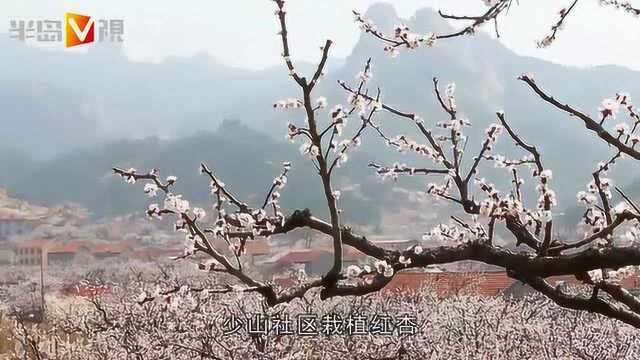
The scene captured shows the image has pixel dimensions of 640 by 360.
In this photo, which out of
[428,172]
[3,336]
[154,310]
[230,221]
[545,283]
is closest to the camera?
[230,221]

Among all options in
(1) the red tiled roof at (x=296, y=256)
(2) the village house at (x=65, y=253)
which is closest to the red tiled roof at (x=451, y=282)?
(1) the red tiled roof at (x=296, y=256)

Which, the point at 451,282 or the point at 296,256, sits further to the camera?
the point at 296,256

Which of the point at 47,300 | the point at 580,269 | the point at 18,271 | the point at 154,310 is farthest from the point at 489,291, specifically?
the point at 580,269

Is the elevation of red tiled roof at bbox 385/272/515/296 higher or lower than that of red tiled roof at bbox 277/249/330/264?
lower

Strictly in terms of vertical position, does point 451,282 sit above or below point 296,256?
below

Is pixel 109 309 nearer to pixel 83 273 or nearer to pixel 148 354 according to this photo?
pixel 148 354

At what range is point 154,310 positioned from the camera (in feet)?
32.1

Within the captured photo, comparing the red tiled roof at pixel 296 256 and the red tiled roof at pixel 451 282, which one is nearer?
A: the red tiled roof at pixel 451 282

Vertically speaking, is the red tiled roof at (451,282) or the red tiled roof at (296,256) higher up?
the red tiled roof at (296,256)

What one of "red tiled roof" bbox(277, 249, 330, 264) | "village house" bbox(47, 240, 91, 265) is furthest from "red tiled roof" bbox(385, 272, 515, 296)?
"village house" bbox(47, 240, 91, 265)

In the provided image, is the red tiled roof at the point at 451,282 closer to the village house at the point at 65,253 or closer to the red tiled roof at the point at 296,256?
the red tiled roof at the point at 296,256

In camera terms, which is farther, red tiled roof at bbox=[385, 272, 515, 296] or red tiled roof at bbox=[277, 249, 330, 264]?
red tiled roof at bbox=[277, 249, 330, 264]

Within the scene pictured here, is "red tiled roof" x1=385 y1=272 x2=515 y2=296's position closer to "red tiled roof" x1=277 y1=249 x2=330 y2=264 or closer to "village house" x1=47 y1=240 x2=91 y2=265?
"red tiled roof" x1=277 y1=249 x2=330 y2=264

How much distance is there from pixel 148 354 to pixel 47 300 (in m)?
15.4
